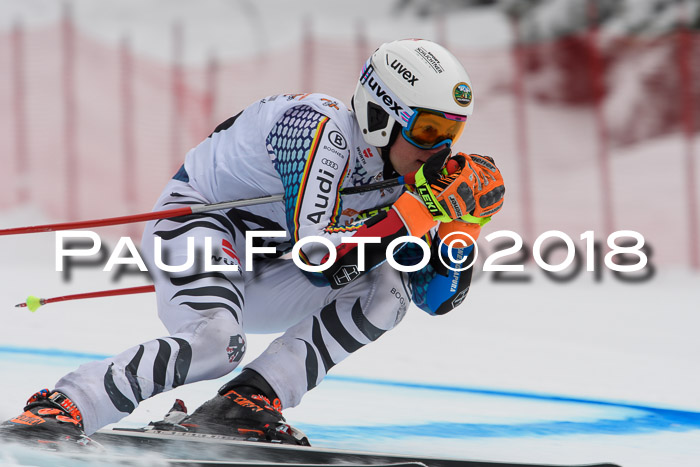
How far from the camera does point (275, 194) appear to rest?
3354 mm

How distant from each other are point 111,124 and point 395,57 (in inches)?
358

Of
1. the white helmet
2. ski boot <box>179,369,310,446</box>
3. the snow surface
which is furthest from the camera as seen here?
the snow surface

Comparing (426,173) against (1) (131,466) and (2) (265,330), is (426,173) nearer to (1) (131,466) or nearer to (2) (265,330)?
(2) (265,330)

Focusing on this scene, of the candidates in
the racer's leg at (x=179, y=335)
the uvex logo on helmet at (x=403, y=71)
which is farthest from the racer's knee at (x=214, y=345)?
the uvex logo on helmet at (x=403, y=71)

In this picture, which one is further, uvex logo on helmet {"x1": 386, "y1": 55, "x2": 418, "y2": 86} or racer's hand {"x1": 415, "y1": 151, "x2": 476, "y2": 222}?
uvex logo on helmet {"x1": 386, "y1": 55, "x2": 418, "y2": 86}

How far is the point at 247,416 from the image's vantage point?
120 inches

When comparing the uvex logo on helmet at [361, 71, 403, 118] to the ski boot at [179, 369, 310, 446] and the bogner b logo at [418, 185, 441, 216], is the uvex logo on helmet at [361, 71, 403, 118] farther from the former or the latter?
the ski boot at [179, 369, 310, 446]

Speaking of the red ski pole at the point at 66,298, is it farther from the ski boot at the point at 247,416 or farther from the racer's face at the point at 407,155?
the racer's face at the point at 407,155

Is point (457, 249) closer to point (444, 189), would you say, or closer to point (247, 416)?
point (444, 189)

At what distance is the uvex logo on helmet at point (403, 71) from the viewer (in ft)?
10.4

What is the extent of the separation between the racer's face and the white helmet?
0.03 metres

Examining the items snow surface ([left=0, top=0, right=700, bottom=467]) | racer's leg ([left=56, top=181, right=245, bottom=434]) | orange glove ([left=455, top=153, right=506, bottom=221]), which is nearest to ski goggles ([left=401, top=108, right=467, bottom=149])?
orange glove ([left=455, top=153, right=506, bottom=221])

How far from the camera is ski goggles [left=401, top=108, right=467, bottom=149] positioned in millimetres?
3141

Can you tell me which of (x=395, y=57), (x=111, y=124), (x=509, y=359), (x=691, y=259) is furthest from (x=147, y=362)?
(x=111, y=124)
